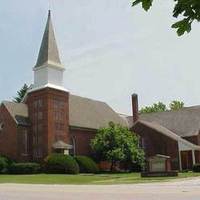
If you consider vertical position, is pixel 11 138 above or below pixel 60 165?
above

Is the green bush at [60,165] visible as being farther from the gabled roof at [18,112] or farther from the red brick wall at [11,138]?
the gabled roof at [18,112]

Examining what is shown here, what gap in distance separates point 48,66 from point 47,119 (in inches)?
246

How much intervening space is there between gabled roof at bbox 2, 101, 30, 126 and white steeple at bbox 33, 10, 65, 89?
10.3 ft

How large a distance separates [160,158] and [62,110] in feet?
53.7

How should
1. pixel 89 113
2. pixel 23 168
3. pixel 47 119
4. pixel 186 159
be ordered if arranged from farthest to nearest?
pixel 89 113
pixel 186 159
pixel 47 119
pixel 23 168

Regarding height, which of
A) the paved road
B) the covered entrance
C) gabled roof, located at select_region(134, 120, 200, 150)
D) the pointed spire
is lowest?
the paved road

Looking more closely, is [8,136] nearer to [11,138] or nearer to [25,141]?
[11,138]

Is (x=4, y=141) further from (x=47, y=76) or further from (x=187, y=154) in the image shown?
(x=187, y=154)

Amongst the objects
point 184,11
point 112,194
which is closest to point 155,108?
point 112,194

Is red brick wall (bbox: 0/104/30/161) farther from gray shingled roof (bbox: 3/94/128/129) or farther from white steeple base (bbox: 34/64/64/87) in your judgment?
white steeple base (bbox: 34/64/64/87)

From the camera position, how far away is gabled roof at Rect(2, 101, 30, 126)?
182ft

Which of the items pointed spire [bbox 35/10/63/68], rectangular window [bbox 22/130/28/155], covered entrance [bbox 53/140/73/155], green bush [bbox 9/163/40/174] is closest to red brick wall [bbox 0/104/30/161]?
rectangular window [bbox 22/130/28/155]

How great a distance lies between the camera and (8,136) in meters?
55.9

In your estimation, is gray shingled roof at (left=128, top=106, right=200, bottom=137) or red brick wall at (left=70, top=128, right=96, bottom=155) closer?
red brick wall at (left=70, top=128, right=96, bottom=155)
